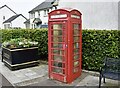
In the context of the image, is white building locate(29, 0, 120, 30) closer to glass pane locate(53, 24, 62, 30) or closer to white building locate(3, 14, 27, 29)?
glass pane locate(53, 24, 62, 30)

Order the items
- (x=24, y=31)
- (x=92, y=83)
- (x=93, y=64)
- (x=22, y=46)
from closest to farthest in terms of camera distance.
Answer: (x=92, y=83) < (x=93, y=64) < (x=22, y=46) < (x=24, y=31)

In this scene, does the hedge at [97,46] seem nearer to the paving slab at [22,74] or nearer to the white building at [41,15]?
the paving slab at [22,74]

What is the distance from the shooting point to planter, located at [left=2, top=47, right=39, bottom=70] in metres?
7.75

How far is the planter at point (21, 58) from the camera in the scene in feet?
25.4

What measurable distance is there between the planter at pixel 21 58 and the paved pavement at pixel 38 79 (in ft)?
0.84

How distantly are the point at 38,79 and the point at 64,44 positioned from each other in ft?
5.64

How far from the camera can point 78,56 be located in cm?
667

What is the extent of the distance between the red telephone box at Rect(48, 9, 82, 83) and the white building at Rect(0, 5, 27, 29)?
101 ft

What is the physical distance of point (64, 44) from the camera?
6008 millimetres

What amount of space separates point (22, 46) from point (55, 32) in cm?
228

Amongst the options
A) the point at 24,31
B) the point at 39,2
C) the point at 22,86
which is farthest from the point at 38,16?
the point at 22,86

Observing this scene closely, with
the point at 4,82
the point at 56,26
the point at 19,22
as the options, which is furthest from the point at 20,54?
the point at 19,22

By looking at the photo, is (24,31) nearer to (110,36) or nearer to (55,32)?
(55,32)

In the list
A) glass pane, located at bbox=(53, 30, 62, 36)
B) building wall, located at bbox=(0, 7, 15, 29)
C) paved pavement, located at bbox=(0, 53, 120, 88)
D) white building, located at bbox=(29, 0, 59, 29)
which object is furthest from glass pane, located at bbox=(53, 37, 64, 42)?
building wall, located at bbox=(0, 7, 15, 29)
